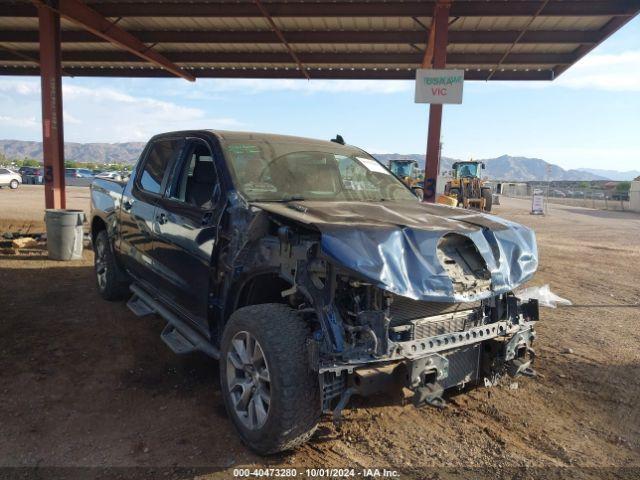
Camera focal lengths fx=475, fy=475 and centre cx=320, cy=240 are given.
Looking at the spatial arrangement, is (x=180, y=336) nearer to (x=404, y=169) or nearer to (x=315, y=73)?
(x=315, y=73)

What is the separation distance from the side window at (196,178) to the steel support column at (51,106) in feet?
24.3

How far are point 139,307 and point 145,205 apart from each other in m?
1.05

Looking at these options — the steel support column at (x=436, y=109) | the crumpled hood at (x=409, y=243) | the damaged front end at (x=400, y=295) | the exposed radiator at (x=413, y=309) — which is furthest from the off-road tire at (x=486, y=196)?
the exposed radiator at (x=413, y=309)

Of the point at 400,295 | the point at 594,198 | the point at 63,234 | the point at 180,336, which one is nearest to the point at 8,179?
the point at 63,234

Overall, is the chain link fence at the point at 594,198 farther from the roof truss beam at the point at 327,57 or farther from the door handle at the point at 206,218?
the door handle at the point at 206,218

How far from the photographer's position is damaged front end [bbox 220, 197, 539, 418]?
8.14 ft

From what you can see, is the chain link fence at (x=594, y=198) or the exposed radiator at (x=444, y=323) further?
the chain link fence at (x=594, y=198)

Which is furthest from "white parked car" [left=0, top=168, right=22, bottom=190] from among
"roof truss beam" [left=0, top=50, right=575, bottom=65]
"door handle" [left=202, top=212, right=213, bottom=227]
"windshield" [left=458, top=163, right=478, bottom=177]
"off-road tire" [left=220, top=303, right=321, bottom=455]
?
"off-road tire" [left=220, top=303, right=321, bottom=455]

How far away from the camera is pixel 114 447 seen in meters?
2.90

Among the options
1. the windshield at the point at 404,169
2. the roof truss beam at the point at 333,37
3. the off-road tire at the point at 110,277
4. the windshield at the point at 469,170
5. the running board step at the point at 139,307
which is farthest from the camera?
the windshield at the point at 404,169

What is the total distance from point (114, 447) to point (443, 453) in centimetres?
201

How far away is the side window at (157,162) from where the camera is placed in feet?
14.1

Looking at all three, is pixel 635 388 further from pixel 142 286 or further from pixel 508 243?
pixel 142 286

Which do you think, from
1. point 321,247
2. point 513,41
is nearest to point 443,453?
point 321,247
